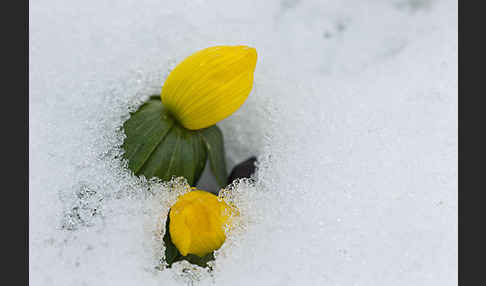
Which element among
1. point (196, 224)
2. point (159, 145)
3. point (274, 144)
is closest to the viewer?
point (196, 224)

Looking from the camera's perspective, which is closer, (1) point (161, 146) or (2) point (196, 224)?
(2) point (196, 224)

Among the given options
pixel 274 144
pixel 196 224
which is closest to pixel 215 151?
pixel 274 144

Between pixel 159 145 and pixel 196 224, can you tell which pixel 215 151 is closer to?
pixel 159 145

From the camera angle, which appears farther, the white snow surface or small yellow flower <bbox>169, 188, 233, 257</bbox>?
the white snow surface

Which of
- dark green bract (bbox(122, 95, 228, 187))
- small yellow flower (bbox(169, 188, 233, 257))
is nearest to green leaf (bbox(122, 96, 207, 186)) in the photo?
dark green bract (bbox(122, 95, 228, 187))

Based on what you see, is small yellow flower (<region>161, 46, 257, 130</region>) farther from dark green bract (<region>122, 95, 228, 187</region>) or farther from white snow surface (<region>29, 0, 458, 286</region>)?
white snow surface (<region>29, 0, 458, 286</region>)

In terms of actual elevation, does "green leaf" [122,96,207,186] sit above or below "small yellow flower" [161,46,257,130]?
below
